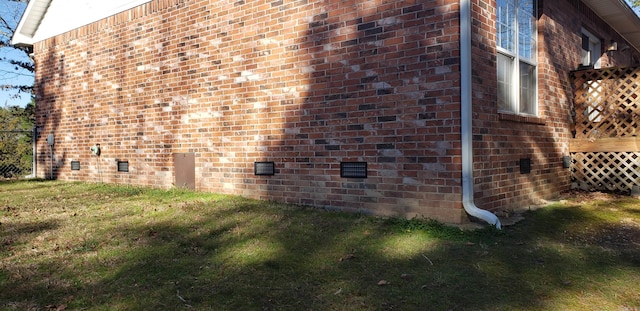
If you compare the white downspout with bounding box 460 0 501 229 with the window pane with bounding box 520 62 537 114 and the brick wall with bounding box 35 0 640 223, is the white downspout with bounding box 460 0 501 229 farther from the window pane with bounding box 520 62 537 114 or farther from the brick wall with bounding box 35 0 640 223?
the window pane with bounding box 520 62 537 114

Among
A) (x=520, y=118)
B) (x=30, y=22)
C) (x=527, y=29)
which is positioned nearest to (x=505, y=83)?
(x=520, y=118)

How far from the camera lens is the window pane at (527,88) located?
6484 mm

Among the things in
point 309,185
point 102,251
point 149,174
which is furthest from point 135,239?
point 149,174

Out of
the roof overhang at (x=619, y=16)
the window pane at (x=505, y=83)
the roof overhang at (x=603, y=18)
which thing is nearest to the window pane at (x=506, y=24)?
the window pane at (x=505, y=83)

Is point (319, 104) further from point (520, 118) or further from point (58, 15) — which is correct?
point (58, 15)

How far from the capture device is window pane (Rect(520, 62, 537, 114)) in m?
6.48

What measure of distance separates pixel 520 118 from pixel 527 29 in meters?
1.67

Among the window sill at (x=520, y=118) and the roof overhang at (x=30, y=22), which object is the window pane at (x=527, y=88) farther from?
the roof overhang at (x=30, y=22)

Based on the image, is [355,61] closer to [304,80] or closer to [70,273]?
[304,80]

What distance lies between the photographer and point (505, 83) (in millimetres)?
5965

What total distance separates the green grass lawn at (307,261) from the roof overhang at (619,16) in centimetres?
516

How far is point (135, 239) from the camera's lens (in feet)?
15.0

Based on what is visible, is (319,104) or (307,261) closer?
(307,261)

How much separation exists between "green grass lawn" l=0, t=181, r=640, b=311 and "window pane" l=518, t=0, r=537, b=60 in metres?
2.45
